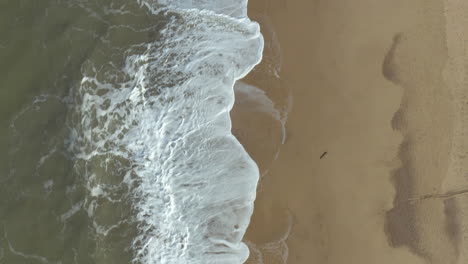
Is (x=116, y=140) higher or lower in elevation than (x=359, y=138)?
higher

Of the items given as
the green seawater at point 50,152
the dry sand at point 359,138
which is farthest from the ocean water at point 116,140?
the dry sand at point 359,138

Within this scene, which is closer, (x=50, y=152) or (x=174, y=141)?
(x=50, y=152)

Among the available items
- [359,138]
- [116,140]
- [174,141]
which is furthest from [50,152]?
[359,138]

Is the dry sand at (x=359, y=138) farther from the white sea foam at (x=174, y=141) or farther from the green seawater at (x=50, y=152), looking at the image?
the green seawater at (x=50, y=152)

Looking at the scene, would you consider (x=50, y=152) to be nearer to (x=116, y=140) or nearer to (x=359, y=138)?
(x=116, y=140)

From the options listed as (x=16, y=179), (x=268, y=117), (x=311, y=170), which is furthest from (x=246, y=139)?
(x=16, y=179)
